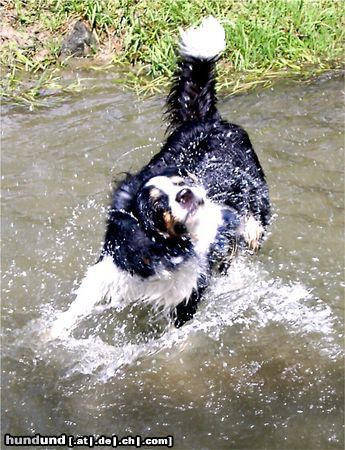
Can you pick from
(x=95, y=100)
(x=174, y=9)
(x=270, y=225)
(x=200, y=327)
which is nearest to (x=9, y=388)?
(x=200, y=327)

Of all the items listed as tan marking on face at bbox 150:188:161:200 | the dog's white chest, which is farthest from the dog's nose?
the dog's white chest

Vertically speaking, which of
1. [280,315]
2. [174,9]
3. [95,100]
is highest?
[174,9]

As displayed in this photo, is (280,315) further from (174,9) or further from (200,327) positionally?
(174,9)

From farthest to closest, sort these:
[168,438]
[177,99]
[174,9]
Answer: [174,9] → [177,99] → [168,438]

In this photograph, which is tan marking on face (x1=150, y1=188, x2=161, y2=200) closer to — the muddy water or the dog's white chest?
the dog's white chest

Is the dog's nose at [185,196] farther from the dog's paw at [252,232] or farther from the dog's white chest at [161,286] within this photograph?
the dog's paw at [252,232]

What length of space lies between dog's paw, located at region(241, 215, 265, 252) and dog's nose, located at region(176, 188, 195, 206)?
1.19m

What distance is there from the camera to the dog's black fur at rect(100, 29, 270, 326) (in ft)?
13.0

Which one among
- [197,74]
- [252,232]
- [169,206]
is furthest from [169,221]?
[197,74]

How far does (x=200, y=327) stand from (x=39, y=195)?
1.89m

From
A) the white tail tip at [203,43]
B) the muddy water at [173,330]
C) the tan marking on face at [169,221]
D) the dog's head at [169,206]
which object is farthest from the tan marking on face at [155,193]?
the white tail tip at [203,43]

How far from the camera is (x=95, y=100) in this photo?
697cm

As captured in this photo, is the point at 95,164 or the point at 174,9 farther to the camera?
the point at 174,9

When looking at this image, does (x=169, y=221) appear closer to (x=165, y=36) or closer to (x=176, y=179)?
(x=176, y=179)
